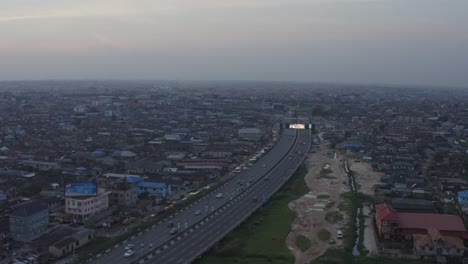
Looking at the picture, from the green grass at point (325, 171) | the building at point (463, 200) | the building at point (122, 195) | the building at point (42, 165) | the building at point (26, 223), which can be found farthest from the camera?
the green grass at point (325, 171)

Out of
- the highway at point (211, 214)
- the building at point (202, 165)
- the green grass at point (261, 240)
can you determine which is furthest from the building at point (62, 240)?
the building at point (202, 165)

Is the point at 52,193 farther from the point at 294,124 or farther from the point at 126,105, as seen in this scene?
the point at 126,105

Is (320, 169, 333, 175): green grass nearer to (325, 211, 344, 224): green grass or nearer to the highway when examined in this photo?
the highway

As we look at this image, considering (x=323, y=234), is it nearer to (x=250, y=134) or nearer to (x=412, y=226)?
(x=412, y=226)

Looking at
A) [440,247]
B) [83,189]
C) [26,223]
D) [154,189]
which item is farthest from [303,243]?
[26,223]

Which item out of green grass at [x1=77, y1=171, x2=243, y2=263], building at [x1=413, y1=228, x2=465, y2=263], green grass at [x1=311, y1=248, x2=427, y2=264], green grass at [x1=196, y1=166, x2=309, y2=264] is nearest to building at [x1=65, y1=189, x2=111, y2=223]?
green grass at [x1=77, y1=171, x2=243, y2=263]

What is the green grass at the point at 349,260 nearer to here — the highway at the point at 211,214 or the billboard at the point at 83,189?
the highway at the point at 211,214
